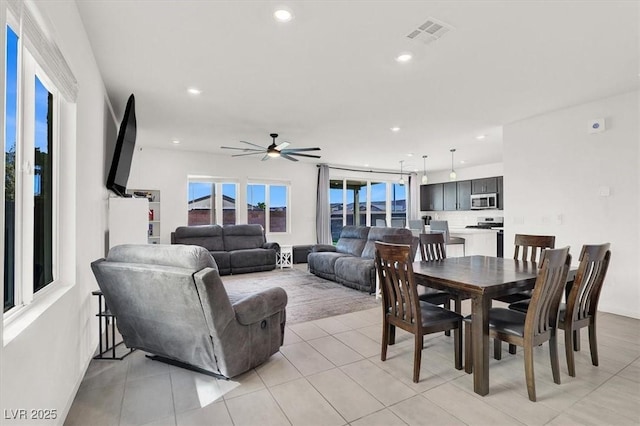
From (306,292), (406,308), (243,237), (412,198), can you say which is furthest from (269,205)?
(406,308)

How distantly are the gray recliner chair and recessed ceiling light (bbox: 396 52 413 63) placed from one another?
2.33m

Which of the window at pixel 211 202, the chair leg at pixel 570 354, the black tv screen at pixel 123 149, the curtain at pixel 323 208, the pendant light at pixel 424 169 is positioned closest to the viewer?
the chair leg at pixel 570 354

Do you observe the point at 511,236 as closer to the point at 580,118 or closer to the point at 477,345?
the point at 580,118

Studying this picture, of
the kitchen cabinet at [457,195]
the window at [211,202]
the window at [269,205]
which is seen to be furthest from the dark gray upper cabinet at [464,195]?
the window at [211,202]

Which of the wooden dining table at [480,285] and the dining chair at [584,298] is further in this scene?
the dining chair at [584,298]

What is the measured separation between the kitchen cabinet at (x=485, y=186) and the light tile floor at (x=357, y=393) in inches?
233

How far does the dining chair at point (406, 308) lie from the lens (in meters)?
2.35

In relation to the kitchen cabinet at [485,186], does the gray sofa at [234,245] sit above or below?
below

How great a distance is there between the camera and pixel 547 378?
7.89 feet

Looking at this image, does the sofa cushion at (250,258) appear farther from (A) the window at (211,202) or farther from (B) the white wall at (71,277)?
(B) the white wall at (71,277)

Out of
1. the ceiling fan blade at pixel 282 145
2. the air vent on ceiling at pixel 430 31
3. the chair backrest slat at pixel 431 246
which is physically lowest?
the chair backrest slat at pixel 431 246

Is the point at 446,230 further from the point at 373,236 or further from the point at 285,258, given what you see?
the point at 285,258

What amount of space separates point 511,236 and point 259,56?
4.31m

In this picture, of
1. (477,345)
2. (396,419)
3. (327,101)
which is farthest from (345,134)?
(396,419)
